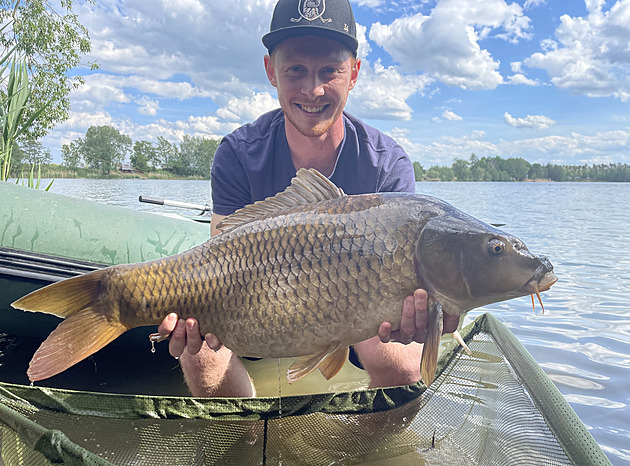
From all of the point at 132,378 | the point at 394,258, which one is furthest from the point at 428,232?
the point at 132,378

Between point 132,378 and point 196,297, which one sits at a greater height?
point 196,297

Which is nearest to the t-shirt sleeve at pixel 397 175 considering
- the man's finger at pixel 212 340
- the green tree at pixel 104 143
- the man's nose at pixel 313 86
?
the man's nose at pixel 313 86

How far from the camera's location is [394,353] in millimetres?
1911

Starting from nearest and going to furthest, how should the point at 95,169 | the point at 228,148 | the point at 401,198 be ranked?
the point at 401,198 → the point at 228,148 → the point at 95,169

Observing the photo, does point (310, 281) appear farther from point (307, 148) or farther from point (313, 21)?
point (313, 21)

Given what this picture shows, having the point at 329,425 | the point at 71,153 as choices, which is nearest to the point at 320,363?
the point at 329,425

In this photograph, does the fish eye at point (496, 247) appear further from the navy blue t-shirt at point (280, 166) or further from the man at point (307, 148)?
the navy blue t-shirt at point (280, 166)

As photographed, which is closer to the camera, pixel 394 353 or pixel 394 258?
pixel 394 258

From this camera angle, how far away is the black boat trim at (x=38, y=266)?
2113mm

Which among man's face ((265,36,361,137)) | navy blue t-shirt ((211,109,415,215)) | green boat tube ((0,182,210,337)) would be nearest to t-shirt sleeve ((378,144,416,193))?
navy blue t-shirt ((211,109,415,215))

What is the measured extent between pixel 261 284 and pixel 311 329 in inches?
7.5

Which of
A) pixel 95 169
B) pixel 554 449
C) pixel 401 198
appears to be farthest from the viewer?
pixel 95 169

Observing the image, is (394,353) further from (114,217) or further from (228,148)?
(114,217)

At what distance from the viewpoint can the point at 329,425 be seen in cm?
152
